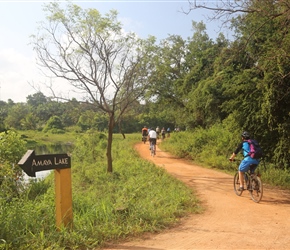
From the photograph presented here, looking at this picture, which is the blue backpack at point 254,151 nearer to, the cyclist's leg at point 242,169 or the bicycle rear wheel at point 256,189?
the cyclist's leg at point 242,169

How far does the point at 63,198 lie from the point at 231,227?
2936 millimetres

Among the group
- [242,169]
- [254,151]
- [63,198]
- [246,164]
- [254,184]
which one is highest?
[254,151]

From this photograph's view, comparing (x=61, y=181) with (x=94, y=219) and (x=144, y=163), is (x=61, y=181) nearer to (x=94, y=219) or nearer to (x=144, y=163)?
(x=94, y=219)

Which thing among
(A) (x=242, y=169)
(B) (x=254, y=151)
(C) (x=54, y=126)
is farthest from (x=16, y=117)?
(B) (x=254, y=151)

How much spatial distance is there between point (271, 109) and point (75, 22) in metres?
7.67

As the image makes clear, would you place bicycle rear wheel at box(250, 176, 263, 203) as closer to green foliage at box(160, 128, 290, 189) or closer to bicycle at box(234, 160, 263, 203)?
bicycle at box(234, 160, 263, 203)

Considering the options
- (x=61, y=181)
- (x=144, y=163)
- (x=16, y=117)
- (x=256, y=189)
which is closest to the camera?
(x=61, y=181)

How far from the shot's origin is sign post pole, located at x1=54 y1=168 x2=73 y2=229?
474 centimetres

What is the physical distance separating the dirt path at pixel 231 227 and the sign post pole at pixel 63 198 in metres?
0.89

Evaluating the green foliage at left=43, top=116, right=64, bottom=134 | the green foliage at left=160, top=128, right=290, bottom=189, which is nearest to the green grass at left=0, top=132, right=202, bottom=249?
the green foliage at left=160, top=128, right=290, bottom=189

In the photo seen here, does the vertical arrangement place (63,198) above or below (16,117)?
below

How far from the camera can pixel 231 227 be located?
5.34 m

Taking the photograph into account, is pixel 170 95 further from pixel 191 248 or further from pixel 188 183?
pixel 191 248

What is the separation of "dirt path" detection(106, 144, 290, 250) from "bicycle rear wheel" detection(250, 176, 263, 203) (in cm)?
15
